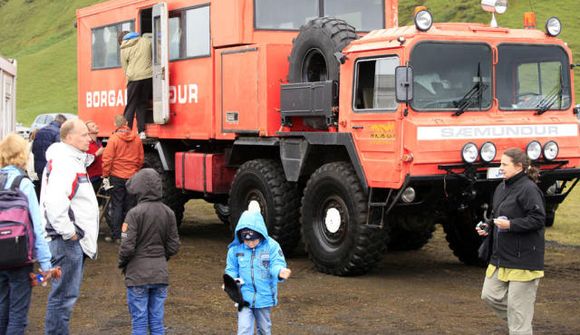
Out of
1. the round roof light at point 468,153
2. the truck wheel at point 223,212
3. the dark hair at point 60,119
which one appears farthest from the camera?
the truck wheel at point 223,212

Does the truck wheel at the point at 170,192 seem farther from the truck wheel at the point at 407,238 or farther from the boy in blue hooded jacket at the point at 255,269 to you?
the boy in blue hooded jacket at the point at 255,269

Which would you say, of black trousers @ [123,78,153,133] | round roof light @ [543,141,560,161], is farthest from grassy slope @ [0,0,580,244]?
black trousers @ [123,78,153,133]

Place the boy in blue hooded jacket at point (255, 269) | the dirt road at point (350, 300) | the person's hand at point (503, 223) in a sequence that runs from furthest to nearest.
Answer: the dirt road at point (350, 300)
the person's hand at point (503, 223)
the boy in blue hooded jacket at point (255, 269)

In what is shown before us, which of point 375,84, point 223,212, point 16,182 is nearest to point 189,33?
point 223,212

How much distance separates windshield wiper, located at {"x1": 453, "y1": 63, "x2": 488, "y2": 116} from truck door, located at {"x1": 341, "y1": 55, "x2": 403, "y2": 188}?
69cm

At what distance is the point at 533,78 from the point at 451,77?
3.75ft

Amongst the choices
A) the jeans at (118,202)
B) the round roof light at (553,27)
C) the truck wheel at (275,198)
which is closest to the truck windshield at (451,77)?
the round roof light at (553,27)

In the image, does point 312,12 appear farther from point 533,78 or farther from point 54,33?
point 54,33

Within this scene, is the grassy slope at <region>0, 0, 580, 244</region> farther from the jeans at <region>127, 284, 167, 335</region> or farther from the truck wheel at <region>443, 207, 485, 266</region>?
the jeans at <region>127, 284, 167, 335</region>

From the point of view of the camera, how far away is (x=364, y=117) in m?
11.2

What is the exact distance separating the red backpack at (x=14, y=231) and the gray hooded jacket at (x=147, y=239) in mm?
655

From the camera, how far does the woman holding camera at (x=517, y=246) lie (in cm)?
760

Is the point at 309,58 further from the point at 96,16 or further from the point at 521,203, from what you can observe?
the point at 96,16

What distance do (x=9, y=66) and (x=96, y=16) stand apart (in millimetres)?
3167
